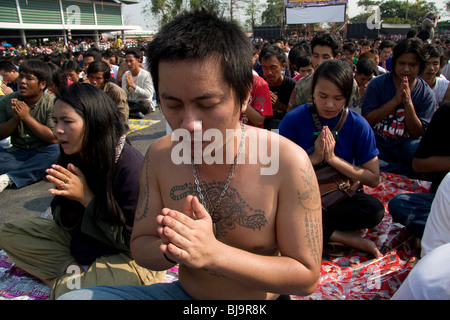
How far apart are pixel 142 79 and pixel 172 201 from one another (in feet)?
22.5

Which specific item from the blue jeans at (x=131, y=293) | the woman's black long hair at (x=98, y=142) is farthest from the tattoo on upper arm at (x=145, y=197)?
the woman's black long hair at (x=98, y=142)

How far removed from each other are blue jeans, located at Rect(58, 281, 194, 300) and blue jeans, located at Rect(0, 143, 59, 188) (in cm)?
321

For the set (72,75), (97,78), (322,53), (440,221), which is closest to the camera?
(440,221)

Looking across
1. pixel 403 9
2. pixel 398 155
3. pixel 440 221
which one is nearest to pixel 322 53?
pixel 398 155

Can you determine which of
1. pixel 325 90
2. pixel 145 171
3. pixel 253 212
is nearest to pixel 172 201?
pixel 145 171

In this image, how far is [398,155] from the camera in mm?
3863

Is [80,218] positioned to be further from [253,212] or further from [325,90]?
[325,90]

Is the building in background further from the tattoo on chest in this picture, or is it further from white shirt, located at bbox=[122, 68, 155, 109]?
the tattoo on chest

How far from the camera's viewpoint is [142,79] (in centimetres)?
779

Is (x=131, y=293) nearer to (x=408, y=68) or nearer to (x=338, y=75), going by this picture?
(x=338, y=75)

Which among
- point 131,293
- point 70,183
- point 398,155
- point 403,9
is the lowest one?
point 398,155

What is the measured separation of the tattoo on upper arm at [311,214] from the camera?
4.18 feet

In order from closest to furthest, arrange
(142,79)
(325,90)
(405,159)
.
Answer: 1. (325,90)
2. (405,159)
3. (142,79)

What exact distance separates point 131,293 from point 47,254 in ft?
3.82
